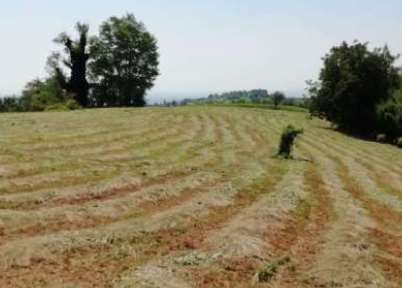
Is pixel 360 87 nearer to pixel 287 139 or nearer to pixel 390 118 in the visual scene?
pixel 390 118

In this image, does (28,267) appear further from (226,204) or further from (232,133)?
(232,133)

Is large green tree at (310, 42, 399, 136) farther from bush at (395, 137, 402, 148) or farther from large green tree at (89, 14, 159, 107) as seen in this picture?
large green tree at (89, 14, 159, 107)

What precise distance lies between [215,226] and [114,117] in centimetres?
4496

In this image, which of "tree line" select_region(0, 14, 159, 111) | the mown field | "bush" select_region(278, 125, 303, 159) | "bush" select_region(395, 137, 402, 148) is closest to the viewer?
the mown field

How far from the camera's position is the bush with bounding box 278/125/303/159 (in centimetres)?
4056

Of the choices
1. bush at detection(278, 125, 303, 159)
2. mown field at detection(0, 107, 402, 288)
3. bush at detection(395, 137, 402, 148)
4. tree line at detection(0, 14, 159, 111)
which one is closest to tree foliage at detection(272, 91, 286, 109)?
tree line at detection(0, 14, 159, 111)

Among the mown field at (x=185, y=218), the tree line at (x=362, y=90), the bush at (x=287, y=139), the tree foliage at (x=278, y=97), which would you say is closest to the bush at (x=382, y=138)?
the tree line at (x=362, y=90)

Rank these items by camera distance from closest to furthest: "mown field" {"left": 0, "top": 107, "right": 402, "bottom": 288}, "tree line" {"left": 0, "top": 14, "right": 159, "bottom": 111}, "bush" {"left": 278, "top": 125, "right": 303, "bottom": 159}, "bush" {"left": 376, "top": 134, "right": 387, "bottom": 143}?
"mown field" {"left": 0, "top": 107, "right": 402, "bottom": 288} → "bush" {"left": 278, "top": 125, "right": 303, "bottom": 159} → "bush" {"left": 376, "top": 134, "right": 387, "bottom": 143} → "tree line" {"left": 0, "top": 14, "right": 159, "bottom": 111}

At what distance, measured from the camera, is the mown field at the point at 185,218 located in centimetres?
1492

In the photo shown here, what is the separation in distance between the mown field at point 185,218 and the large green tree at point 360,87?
36.3 metres

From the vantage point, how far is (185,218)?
20.3 m

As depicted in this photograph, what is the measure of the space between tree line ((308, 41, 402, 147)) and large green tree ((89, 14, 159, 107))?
4748 centimetres

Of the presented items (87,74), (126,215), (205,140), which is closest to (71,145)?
Result: (205,140)

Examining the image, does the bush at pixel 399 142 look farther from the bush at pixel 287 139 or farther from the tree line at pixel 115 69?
the tree line at pixel 115 69
